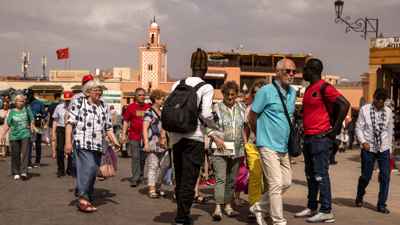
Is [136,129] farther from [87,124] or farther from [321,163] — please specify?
[321,163]

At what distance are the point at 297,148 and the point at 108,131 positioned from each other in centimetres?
285

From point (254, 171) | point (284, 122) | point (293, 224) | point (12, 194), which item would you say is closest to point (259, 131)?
point (284, 122)

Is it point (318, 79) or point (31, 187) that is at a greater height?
point (318, 79)

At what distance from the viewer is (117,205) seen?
8.19 meters

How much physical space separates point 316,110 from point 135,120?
4.73 m

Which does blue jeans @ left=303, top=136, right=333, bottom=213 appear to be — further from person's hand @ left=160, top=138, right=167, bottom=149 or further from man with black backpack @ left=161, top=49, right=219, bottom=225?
person's hand @ left=160, top=138, right=167, bottom=149

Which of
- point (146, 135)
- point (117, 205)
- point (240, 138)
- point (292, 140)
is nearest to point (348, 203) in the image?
point (240, 138)

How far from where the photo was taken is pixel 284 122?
253 inches

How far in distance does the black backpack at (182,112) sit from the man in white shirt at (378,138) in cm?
299

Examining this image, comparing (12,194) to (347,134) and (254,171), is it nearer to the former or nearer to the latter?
(254,171)

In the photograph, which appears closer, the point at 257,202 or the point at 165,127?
the point at 165,127

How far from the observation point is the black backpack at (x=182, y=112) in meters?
6.20

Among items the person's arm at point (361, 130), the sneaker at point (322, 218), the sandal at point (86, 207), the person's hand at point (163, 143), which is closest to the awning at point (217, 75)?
the person's hand at point (163, 143)

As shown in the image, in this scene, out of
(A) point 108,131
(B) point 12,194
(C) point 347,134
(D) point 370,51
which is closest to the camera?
(A) point 108,131
